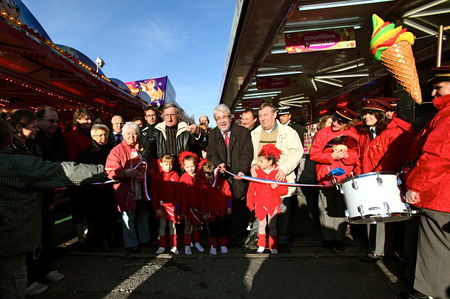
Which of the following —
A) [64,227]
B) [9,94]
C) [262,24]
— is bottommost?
[64,227]

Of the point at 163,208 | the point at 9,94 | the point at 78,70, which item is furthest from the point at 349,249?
the point at 9,94

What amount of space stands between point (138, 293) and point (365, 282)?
2511 mm

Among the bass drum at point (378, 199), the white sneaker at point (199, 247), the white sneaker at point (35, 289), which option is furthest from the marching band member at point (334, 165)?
the white sneaker at point (35, 289)

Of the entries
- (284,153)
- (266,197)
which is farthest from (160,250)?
(284,153)

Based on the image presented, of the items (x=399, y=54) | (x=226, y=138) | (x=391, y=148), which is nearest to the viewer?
(x=399, y=54)

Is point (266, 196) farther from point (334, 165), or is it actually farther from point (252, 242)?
point (334, 165)

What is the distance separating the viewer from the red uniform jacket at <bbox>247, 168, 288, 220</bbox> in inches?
152

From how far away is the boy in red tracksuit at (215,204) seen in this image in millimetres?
3904

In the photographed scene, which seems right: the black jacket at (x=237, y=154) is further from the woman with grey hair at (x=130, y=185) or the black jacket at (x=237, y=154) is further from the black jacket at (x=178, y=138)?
the woman with grey hair at (x=130, y=185)

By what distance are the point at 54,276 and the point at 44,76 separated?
4825mm

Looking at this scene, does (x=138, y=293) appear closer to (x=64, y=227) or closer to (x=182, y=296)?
(x=182, y=296)

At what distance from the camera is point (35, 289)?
2879 mm

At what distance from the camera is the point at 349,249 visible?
13.0ft

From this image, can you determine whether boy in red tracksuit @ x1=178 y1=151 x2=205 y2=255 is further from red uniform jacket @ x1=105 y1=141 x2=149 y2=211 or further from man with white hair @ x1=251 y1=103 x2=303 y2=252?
man with white hair @ x1=251 y1=103 x2=303 y2=252
